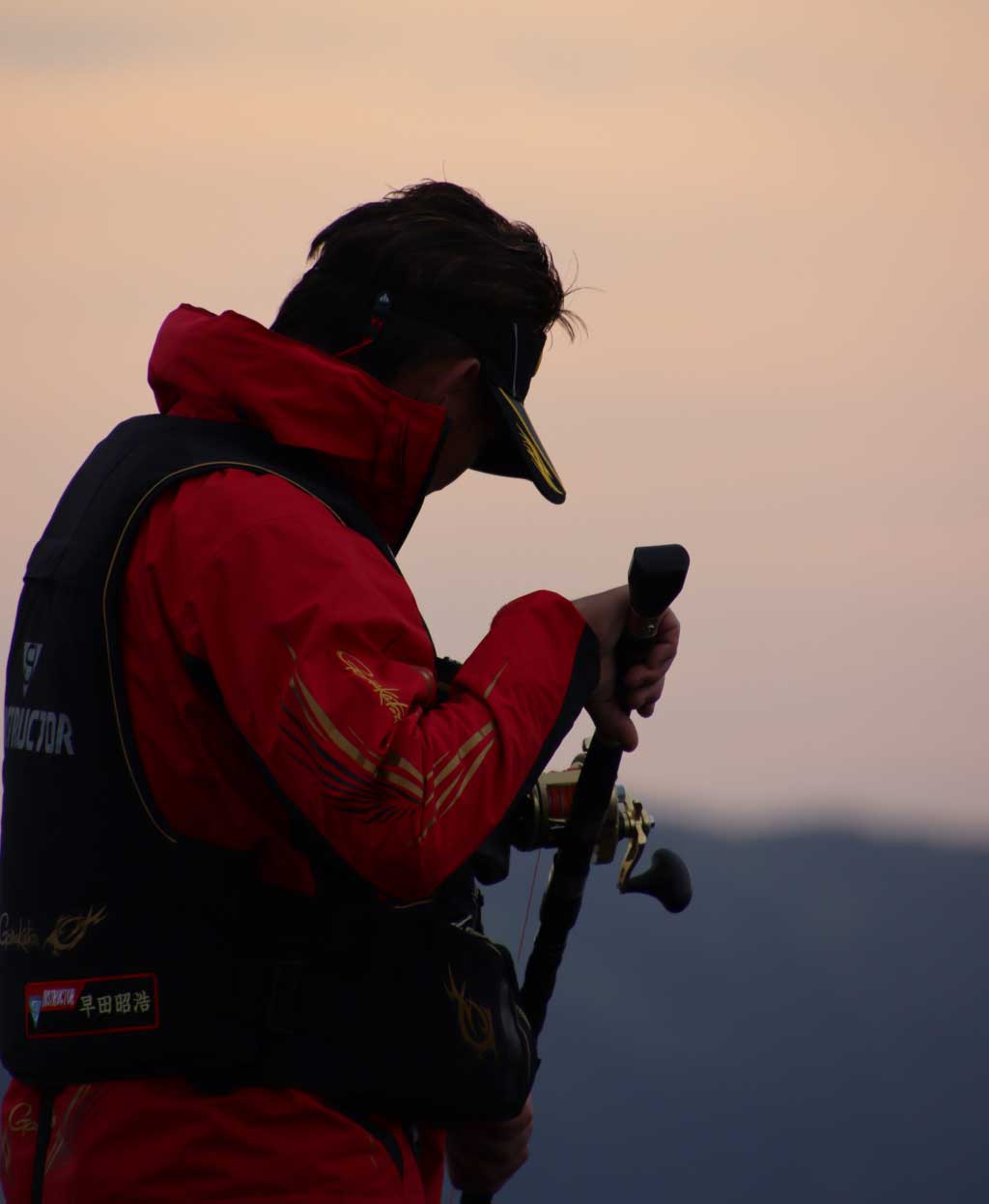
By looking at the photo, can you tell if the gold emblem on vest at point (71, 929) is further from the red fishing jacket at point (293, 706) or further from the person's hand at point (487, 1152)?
the person's hand at point (487, 1152)

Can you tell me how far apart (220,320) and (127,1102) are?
81 centimetres

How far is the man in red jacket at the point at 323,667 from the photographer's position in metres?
1.48

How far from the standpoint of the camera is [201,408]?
5.74 ft

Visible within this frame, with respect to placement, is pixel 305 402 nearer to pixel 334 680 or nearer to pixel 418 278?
pixel 418 278

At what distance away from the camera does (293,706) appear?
146 cm

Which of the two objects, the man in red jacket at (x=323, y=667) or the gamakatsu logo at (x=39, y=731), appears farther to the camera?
the gamakatsu logo at (x=39, y=731)

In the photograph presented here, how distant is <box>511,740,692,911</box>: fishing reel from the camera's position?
2.30 m

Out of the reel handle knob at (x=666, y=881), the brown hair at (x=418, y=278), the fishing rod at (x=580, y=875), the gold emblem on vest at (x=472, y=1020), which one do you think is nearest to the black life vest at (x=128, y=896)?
the gold emblem on vest at (x=472, y=1020)

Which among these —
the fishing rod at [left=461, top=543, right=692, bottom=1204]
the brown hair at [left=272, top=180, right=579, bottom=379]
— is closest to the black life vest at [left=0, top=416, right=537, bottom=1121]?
the brown hair at [left=272, top=180, right=579, bottom=379]

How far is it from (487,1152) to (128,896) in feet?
2.98

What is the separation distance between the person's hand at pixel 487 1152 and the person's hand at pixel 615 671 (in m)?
0.62

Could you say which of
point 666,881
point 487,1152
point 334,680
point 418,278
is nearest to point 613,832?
point 666,881

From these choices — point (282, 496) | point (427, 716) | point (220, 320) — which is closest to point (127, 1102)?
point (427, 716)

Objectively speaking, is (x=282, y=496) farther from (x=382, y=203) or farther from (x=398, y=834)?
(x=382, y=203)
